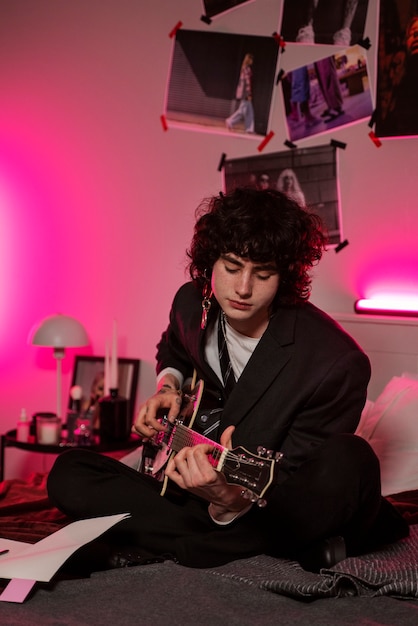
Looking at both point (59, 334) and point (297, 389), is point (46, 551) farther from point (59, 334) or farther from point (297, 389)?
point (59, 334)

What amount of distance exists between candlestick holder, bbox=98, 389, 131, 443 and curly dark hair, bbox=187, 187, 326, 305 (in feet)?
3.89

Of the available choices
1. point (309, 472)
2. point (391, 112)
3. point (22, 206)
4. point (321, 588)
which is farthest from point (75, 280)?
point (321, 588)

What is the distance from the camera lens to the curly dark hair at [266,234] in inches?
69.7

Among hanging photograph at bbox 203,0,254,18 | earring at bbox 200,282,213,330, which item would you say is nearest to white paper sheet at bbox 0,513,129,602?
earring at bbox 200,282,213,330

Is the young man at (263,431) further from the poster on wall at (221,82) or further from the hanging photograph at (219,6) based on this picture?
the hanging photograph at (219,6)

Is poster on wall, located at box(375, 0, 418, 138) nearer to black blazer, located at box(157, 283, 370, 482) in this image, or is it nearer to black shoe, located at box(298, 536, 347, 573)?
black blazer, located at box(157, 283, 370, 482)

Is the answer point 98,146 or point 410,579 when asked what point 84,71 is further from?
point 410,579

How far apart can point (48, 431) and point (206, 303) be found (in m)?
1.24

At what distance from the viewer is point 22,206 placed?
359 cm

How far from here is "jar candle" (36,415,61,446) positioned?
3.03m

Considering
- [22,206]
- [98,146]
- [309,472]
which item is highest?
[98,146]

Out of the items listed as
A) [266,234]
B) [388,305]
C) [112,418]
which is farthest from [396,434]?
[112,418]

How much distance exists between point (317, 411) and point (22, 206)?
220 centimetres

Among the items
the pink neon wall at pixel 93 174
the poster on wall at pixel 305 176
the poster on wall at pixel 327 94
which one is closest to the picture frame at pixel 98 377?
the pink neon wall at pixel 93 174
